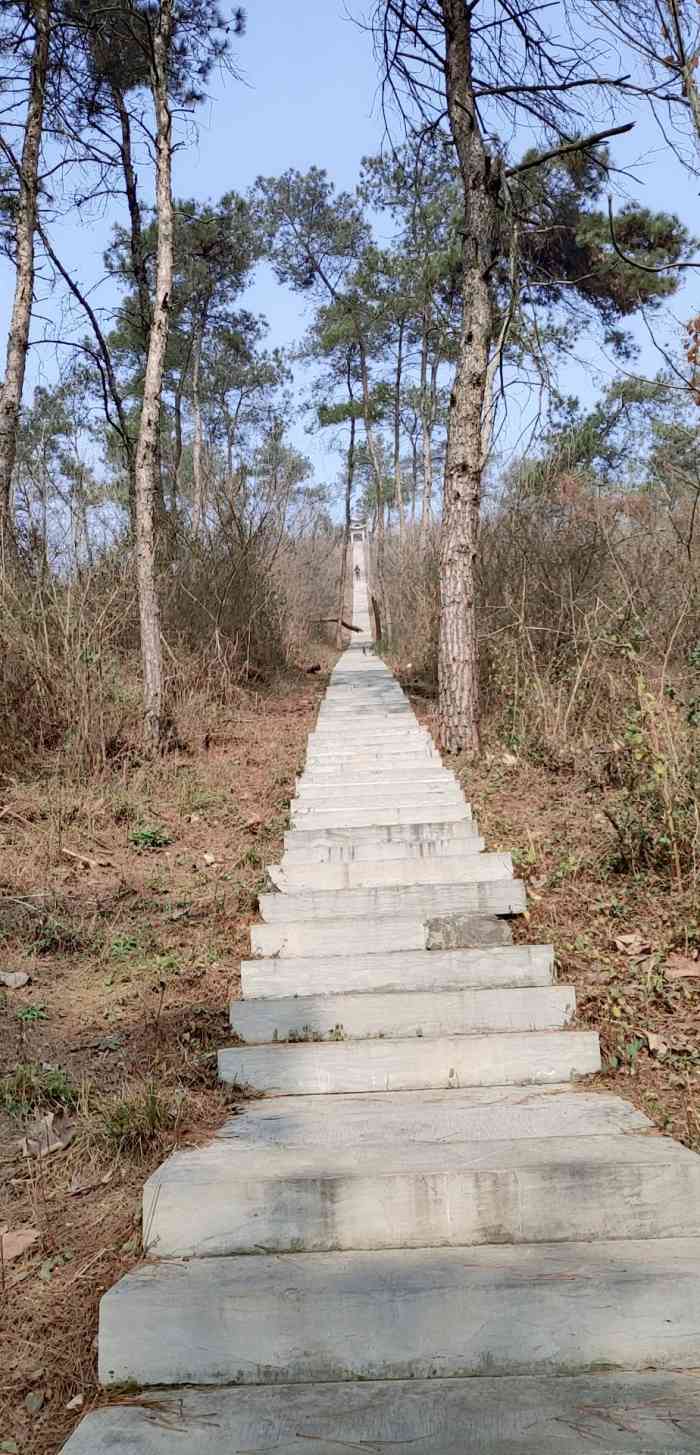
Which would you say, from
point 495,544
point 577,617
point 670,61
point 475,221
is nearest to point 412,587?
point 495,544

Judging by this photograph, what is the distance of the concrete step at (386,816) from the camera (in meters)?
5.66

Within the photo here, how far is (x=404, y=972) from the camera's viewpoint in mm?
4004

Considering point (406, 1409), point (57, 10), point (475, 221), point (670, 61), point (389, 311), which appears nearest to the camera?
point (406, 1409)

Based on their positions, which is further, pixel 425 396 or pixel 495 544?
pixel 425 396

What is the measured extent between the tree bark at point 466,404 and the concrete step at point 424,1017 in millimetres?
3680

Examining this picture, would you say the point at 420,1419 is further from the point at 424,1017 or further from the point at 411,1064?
the point at 424,1017

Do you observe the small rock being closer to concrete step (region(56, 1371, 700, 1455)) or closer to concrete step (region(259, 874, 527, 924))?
concrete step (region(56, 1371, 700, 1455))

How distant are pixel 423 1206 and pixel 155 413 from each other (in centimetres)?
628

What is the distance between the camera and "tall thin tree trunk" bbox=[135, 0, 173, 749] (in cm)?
729

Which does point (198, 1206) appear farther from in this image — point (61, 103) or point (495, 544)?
point (61, 103)

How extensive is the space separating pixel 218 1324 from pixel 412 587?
11296mm

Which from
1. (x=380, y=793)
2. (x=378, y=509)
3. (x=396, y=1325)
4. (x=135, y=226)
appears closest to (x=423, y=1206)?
(x=396, y=1325)

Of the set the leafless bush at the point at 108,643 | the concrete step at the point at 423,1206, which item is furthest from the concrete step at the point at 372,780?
the concrete step at the point at 423,1206

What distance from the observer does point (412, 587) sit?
42.7 ft
